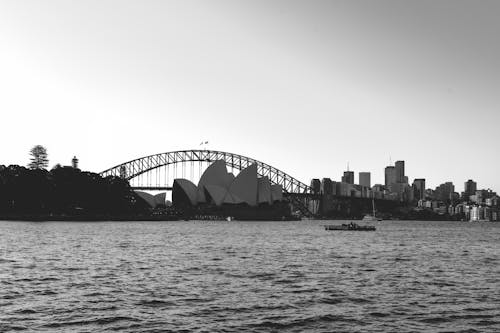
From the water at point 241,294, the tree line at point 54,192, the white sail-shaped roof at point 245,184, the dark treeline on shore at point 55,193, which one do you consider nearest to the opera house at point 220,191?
the white sail-shaped roof at point 245,184

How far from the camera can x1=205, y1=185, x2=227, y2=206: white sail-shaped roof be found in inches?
7525

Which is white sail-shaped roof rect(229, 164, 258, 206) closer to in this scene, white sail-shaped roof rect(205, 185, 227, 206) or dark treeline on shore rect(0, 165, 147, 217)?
white sail-shaped roof rect(205, 185, 227, 206)

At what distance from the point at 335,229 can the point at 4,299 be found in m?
98.2

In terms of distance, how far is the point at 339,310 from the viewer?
83.8ft

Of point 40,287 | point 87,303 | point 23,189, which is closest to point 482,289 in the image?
point 87,303

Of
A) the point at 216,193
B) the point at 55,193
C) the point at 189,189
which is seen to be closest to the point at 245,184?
the point at 216,193

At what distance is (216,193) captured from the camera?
628ft

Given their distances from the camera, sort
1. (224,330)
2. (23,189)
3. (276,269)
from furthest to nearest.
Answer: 1. (23,189)
2. (276,269)
3. (224,330)

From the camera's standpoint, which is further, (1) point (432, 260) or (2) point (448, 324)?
(1) point (432, 260)

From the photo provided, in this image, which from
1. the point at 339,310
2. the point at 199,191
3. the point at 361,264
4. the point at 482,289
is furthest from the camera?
the point at 199,191

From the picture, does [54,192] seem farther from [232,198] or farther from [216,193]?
[232,198]

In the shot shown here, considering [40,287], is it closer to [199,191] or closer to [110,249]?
[110,249]

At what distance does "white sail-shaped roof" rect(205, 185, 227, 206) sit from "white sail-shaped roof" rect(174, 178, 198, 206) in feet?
16.7

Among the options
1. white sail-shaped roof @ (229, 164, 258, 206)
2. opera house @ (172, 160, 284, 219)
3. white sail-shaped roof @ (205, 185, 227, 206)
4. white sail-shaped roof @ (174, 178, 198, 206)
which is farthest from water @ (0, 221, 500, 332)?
white sail-shaped roof @ (229, 164, 258, 206)
